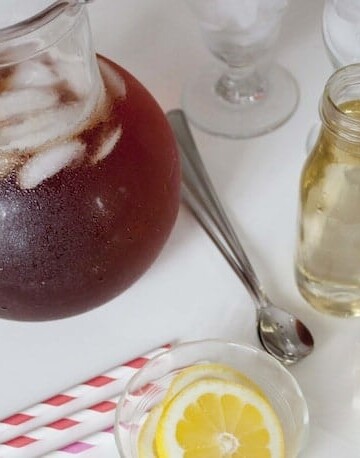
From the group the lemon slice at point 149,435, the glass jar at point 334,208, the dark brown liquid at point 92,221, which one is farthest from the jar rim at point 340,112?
the lemon slice at point 149,435

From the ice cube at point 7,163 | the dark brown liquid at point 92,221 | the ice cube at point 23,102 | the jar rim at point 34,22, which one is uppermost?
the jar rim at point 34,22

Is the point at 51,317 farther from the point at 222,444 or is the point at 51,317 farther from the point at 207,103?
the point at 207,103

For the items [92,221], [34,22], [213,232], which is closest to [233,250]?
[213,232]

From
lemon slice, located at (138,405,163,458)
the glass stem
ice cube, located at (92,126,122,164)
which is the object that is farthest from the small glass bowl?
the glass stem

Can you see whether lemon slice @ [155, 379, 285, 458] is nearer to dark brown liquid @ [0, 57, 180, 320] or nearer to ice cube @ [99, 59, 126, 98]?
dark brown liquid @ [0, 57, 180, 320]

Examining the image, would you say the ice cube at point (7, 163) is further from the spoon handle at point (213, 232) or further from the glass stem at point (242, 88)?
the glass stem at point (242, 88)

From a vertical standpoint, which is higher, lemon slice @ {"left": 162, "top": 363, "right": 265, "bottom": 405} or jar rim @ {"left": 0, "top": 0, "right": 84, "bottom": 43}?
jar rim @ {"left": 0, "top": 0, "right": 84, "bottom": 43}

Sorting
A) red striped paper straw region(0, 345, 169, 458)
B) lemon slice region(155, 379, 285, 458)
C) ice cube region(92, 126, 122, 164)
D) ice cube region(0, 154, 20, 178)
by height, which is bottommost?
red striped paper straw region(0, 345, 169, 458)
